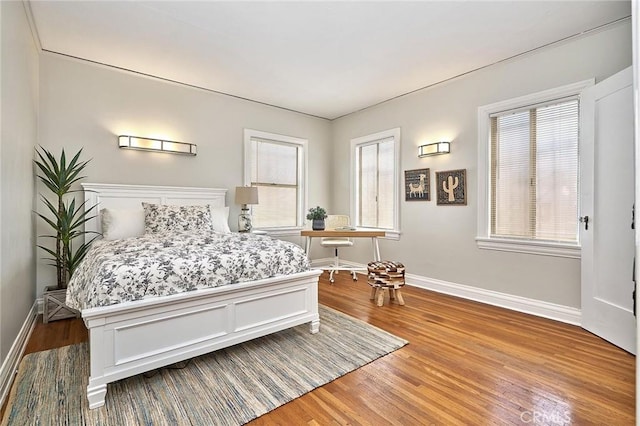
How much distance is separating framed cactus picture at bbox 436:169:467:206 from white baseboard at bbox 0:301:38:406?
4.22 meters

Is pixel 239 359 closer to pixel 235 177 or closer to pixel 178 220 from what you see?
pixel 178 220

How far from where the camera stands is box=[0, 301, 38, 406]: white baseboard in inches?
71.0

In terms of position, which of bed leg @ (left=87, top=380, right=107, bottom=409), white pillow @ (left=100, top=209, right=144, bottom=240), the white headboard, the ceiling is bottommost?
bed leg @ (left=87, top=380, right=107, bottom=409)

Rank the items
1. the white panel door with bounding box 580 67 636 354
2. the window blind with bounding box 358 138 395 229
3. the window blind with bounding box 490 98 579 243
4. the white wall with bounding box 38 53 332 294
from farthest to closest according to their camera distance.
A: the window blind with bounding box 358 138 395 229 → the white wall with bounding box 38 53 332 294 → the window blind with bounding box 490 98 579 243 → the white panel door with bounding box 580 67 636 354

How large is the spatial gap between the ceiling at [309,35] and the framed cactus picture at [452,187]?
1201 millimetres

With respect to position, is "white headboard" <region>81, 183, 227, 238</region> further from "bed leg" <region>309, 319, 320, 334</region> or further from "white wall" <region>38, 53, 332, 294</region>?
"bed leg" <region>309, 319, 320, 334</region>

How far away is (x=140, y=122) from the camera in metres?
3.77

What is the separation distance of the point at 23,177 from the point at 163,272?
67.2 inches

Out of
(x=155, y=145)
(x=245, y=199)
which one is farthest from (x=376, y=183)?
(x=155, y=145)

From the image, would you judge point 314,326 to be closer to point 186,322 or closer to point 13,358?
point 186,322

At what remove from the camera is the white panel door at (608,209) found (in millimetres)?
2375

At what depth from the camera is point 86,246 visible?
3.12 meters

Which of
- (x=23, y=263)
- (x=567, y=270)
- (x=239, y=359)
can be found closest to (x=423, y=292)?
(x=567, y=270)

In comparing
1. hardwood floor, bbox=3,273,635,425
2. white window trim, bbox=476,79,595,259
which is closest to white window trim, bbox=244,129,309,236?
hardwood floor, bbox=3,273,635,425
